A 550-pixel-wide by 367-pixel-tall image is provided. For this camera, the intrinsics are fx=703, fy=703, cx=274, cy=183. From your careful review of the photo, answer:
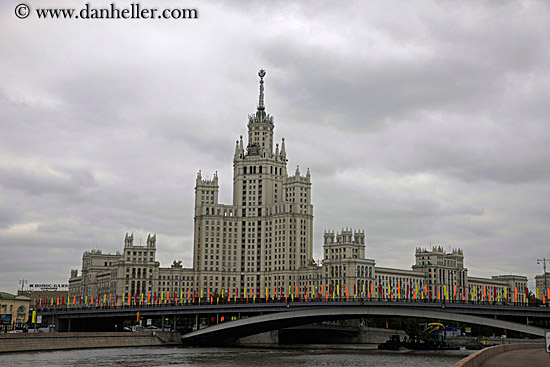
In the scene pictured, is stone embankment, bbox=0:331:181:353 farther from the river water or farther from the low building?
the low building

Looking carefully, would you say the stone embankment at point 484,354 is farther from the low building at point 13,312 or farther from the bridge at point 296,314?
the low building at point 13,312

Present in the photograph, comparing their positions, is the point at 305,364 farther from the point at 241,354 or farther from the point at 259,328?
the point at 259,328

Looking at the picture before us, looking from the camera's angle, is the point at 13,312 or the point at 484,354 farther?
the point at 13,312

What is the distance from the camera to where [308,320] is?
138 metres

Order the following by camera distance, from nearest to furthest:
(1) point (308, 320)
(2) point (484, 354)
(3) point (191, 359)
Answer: (2) point (484, 354) < (3) point (191, 359) < (1) point (308, 320)

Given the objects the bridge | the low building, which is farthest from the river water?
the low building

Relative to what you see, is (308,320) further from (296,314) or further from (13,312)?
(13,312)

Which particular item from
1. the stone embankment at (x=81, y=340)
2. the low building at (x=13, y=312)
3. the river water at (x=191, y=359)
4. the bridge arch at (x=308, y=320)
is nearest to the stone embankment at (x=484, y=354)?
the river water at (x=191, y=359)

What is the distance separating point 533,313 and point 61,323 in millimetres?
107143

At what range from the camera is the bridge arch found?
365 ft

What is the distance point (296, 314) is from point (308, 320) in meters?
10.3

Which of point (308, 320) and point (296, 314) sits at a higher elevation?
point (296, 314)

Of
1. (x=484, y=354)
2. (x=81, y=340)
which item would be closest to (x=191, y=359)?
(x=81, y=340)

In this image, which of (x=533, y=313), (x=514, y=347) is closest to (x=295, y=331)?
(x=533, y=313)
